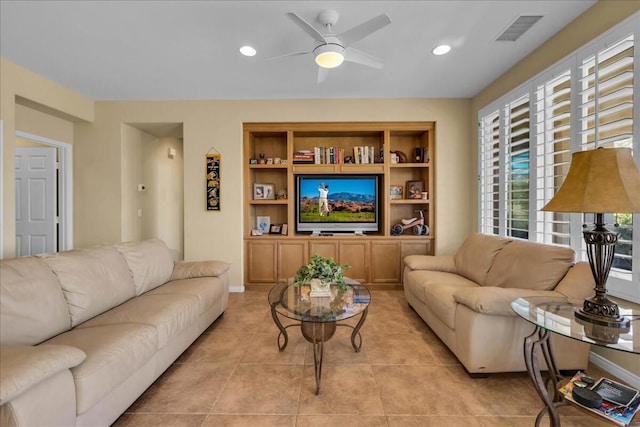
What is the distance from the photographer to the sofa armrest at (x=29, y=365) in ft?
3.43

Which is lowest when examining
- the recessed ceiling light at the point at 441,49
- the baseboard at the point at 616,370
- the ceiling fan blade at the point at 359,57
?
the baseboard at the point at 616,370

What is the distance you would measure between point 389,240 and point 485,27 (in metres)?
2.69

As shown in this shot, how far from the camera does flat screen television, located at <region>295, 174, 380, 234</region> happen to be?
436cm

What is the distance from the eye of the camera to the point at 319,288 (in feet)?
Answer: 7.60

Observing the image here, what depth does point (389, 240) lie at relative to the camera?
164 inches

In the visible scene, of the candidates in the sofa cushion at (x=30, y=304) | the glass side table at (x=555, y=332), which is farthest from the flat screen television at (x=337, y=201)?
the sofa cushion at (x=30, y=304)

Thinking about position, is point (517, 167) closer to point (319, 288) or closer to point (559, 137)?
point (559, 137)

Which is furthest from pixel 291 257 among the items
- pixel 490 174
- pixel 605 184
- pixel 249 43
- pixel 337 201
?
pixel 605 184

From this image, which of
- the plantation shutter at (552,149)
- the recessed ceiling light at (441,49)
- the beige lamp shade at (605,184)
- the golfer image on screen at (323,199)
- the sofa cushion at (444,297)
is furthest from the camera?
the golfer image on screen at (323,199)

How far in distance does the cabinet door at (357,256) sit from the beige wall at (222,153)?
111 centimetres

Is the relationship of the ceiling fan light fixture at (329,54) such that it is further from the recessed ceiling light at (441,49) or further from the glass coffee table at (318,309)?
the glass coffee table at (318,309)

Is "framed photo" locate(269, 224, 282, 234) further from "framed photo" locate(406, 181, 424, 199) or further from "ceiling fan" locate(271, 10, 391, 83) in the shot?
"ceiling fan" locate(271, 10, 391, 83)

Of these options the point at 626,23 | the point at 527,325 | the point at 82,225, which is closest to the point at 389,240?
the point at 527,325

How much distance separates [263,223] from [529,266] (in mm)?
3473
